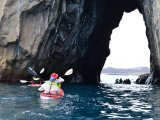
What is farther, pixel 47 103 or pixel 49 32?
pixel 49 32

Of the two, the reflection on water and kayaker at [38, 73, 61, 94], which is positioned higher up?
kayaker at [38, 73, 61, 94]

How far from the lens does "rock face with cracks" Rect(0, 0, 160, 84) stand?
124ft

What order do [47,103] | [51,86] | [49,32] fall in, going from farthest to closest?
[49,32] < [51,86] < [47,103]

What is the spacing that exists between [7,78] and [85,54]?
14768mm

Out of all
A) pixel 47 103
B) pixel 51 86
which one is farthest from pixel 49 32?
pixel 47 103

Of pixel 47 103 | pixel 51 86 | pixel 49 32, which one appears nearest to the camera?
pixel 47 103

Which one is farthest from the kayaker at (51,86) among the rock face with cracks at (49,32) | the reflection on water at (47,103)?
the rock face with cracks at (49,32)

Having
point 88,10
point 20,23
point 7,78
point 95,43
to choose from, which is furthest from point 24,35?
point 95,43

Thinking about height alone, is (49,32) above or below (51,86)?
above

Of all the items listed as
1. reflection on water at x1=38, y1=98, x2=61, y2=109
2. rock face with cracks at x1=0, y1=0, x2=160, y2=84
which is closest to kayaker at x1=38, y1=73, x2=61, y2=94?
reflection on water at x1=38, y1=98, x2=61, y2=109

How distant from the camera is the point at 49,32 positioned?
39062 millimetres

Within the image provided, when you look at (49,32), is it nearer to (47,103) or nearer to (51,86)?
(51,86)

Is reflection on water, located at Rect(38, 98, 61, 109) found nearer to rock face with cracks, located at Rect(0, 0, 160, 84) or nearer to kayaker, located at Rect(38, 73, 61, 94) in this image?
kayaker, located at Rect(38, 73, 61, 94)

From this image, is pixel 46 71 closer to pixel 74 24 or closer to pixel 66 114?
pixel 74 24
